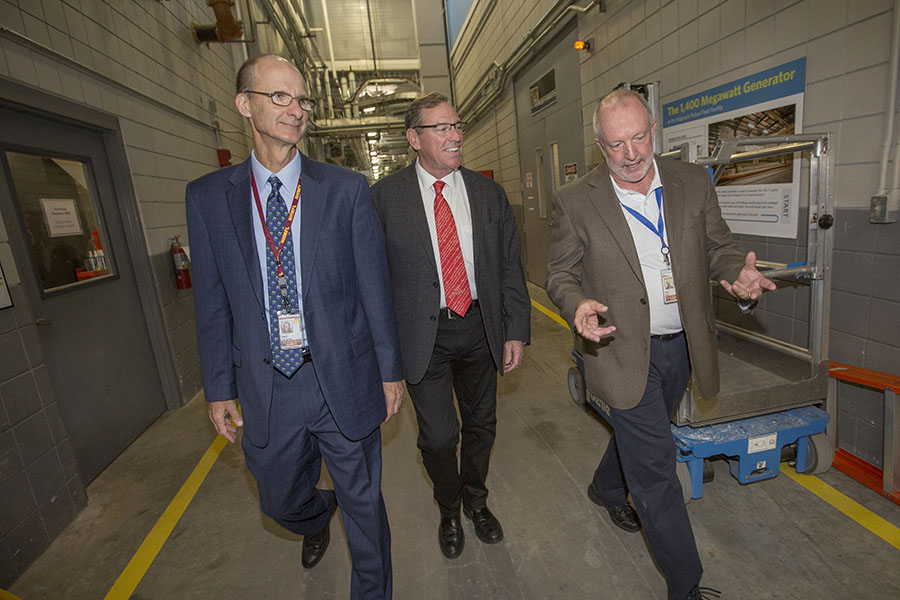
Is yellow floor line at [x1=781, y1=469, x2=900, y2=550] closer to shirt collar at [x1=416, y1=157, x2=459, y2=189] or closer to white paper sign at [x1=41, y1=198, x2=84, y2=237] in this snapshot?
shirt collar at [x1=416, y1=157, x2=459, y2=189]

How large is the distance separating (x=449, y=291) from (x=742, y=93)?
7.60 feet

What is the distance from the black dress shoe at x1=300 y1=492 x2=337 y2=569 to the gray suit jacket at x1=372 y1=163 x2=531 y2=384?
32.2 inches

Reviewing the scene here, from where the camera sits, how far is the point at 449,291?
1823 mm

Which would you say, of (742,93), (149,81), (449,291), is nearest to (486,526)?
(449,291)

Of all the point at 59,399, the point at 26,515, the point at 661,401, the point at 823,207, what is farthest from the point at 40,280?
the point at 823,207

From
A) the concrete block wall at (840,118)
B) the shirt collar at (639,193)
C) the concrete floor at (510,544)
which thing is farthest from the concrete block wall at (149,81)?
the concrete block wall at (840,118)

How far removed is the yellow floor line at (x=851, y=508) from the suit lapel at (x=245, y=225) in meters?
2.57

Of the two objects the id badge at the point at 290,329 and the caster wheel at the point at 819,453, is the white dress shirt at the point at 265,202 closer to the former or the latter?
the id badge at the point at 290,329

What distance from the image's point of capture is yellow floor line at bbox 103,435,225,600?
78.7 inches

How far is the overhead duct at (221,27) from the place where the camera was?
430 cm

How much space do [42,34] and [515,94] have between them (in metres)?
5.97

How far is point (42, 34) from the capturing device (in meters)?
2.66

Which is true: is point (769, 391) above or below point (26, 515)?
above

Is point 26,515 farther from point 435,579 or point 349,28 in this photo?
point 349,28
